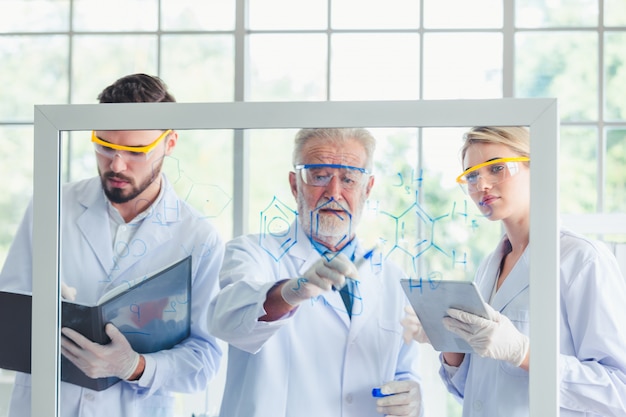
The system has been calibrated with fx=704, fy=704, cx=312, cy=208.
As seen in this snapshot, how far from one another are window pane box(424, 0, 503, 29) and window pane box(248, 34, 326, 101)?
1.45 ft

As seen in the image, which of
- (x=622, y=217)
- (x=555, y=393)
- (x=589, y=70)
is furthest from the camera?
(x=589, y=70)

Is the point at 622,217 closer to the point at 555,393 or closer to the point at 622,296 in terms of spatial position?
the point at 622,296

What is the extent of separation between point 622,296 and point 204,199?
94cm

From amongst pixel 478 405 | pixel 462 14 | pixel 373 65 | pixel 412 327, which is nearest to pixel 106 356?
pixel 412 327

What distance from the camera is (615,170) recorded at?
2.82 metres

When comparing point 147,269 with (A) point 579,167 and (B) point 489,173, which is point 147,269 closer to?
(B) point 489,173

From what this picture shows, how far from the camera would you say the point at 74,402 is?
1583 millimetres


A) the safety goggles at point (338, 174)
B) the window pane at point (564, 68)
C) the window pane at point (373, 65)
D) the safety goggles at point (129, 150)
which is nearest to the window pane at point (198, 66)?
the window pane at point (373, 65)

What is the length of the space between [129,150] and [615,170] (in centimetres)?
204

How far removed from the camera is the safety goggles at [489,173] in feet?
4.91

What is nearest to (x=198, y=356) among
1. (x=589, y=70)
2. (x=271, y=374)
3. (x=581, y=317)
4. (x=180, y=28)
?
(x=271, y=374)

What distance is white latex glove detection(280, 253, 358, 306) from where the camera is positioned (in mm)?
1498

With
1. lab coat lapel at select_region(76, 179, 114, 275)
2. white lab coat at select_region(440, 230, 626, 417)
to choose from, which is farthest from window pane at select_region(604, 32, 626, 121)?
lab coat lapel at select_region(76, 179, 114, 275)

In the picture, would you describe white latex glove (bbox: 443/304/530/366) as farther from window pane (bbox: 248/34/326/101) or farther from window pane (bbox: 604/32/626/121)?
window pane (bbox: 604/32/626/121)
